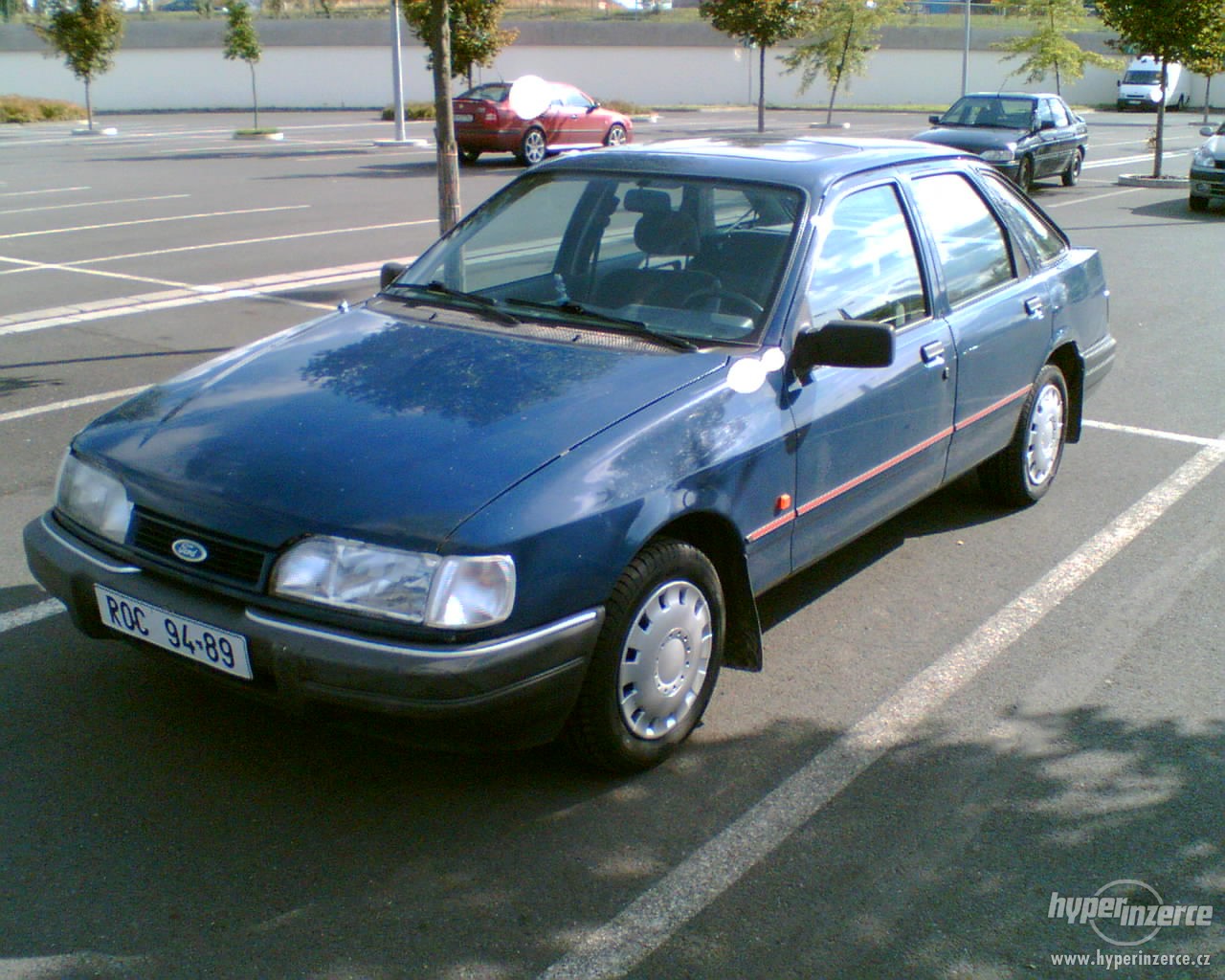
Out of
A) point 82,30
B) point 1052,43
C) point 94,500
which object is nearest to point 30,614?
point 94,500

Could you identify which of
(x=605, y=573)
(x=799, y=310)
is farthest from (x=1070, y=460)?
(x=605, y=573)

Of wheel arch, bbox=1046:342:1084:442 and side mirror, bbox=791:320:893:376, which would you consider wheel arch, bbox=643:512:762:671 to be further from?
wheel arch, bbox=1046:342:1084:442

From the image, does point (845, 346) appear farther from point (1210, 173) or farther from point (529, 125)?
point (529, 125)

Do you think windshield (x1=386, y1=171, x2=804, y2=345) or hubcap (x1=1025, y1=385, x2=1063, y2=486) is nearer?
windshield (x1=386, y1=171, x2=804, y2=345)

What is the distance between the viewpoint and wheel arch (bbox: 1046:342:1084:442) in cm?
586

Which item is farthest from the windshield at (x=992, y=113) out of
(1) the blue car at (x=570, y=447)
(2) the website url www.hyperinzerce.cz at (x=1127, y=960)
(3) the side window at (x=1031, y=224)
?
(2) the website url www.hyperinzerce.cz at (x=1127, y=960)

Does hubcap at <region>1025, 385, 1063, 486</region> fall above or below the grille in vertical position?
below

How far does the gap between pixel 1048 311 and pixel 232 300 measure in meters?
7.10

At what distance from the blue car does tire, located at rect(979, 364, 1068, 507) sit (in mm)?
424

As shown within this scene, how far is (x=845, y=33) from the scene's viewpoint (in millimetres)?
39219

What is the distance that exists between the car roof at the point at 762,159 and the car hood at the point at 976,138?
14.9 metres

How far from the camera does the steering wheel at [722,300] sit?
3969mm

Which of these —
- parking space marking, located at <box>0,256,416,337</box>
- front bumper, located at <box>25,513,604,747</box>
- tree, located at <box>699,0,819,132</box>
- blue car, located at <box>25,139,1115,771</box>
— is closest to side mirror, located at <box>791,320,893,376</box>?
blue car, located at <box>25,139,1115,771</box>

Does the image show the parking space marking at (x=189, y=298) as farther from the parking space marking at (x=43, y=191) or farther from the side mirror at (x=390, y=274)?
the parking space marking at (x=43, y=191)
